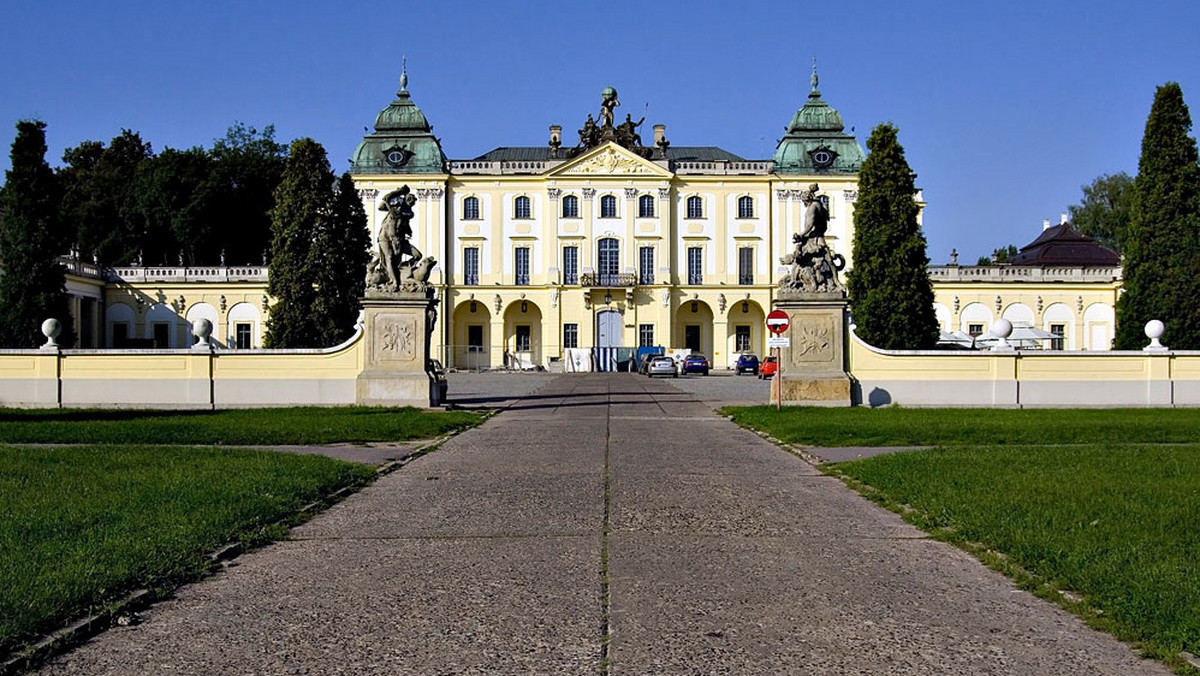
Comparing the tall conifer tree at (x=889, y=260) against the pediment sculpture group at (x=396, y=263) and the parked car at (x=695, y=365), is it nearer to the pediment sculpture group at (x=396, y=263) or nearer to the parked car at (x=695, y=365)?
the parked car at (x=695, y=365)

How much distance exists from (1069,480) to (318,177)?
43629mm

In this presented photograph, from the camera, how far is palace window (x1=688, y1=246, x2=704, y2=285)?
243ft

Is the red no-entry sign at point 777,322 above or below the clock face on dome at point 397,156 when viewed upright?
below

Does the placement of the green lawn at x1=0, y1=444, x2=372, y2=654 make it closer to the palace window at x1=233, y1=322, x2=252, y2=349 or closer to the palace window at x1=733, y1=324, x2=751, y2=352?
the palace window at x1=233, y1=322, x2=252, y2=349

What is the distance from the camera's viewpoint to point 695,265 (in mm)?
74062

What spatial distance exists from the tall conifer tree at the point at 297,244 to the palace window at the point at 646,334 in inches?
1053

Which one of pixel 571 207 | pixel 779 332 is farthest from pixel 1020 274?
pixel 779 332

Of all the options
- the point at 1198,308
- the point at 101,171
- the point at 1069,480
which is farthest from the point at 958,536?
the point at 101,171

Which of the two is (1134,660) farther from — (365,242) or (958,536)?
(365,242)

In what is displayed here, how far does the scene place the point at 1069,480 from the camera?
10867 millimetres

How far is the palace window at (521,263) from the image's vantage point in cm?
7362

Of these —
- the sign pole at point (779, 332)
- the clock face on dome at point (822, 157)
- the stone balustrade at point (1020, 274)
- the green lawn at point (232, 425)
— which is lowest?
the green lawn at point (232, 425)

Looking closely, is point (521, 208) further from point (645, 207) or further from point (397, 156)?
point (397, 156)

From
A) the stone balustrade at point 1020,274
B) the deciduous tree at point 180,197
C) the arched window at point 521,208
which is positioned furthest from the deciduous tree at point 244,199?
the stone balustrade at point 1020,274
